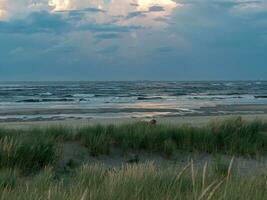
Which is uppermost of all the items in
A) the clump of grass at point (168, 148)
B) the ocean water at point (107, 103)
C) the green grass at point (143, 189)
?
the green grass at point (143, 189)

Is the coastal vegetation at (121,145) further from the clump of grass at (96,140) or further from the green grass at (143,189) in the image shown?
the green grass at (143,189)

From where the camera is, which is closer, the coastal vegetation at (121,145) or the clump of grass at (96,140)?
the coastal vegetation at (121,145)

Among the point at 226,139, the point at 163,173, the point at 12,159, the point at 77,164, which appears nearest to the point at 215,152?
the point at 226,139

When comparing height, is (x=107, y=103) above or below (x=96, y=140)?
below

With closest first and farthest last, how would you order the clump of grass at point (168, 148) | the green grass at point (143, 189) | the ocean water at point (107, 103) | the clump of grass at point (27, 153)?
1. the green grass at point (143, 189)
2. the clump of grass at point (27, 153)
3. the clump of grass at point (168, 148)
4. the ocean water at point (107, 103)

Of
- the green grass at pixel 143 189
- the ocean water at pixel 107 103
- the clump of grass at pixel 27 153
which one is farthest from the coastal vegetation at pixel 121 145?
the ocean water at pixel 107 103

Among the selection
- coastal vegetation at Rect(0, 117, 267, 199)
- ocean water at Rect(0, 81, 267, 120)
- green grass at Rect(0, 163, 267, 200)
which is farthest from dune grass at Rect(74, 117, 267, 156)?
ocean water at Rect(0, 81, 267, 120)

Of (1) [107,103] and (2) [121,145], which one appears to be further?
(1) [107,103]

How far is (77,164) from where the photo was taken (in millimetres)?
11477

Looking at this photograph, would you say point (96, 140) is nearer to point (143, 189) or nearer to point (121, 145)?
point (121, 145)

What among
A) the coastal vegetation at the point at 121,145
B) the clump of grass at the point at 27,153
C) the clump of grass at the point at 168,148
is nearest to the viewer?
the coastal vegetation at the point at 121,145

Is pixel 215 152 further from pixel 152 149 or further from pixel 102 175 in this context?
pixel 102 175

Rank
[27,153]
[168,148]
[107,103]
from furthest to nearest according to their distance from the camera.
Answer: [107,103] < [168,148] < [27,153]

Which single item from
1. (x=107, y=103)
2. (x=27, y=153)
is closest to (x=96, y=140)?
(x=27, y=153)
